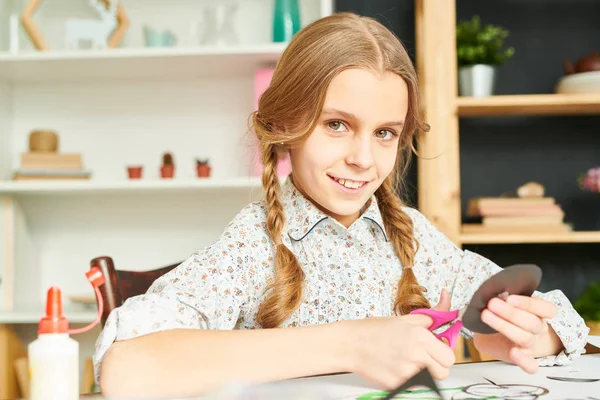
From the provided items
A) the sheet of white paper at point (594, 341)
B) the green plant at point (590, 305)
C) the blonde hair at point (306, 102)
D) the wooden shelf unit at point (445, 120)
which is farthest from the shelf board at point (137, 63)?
the sheet of white paper at point (594, 341)

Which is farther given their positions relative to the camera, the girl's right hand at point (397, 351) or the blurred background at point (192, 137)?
the blurred background at point (192, 137)

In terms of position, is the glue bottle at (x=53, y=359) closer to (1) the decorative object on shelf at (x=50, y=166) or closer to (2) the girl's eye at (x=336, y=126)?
(2) the girl's eye at (x=336, y=126)

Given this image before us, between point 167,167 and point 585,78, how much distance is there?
146 cm

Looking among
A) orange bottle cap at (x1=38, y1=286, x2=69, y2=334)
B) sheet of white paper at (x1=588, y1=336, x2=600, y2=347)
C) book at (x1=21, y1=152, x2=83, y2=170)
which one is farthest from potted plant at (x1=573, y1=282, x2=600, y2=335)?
orange bottle cap at (x1=38, y1=286, x2=69, y2=334)

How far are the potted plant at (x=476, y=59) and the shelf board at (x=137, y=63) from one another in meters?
0.62

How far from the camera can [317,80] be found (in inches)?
43.1

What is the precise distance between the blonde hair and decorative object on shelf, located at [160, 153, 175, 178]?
4.02 feet

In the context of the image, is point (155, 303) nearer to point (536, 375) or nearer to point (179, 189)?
point (536, 375)

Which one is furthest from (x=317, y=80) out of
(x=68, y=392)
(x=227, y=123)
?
(x=227, y=123)

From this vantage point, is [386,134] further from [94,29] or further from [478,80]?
[94,29]

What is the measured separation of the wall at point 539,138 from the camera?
263cm

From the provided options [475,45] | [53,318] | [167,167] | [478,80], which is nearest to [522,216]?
[478,80]

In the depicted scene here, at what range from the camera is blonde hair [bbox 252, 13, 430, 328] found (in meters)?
1.10

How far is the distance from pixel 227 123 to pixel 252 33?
37 cm
